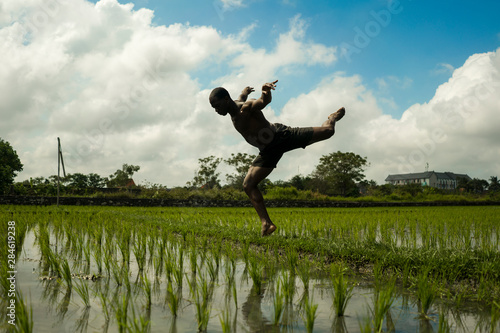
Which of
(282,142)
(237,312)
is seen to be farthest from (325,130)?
(237,312)

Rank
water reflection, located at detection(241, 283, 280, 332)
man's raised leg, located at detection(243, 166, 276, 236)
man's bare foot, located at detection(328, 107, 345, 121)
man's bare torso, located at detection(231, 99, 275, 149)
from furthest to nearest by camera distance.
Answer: man's bare foot, located at detection(328, 107, 345, 121), man's raised leg, located at detection(243, 166, 276, 236), man's bare torso, located at detection(231, 99, 275, 149), water reflection, located at detection(241, 283, 280, 332)

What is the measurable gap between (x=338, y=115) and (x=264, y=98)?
3.56 feet

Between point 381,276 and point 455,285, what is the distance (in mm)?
495

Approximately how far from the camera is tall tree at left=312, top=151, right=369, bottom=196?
4162 centimetres

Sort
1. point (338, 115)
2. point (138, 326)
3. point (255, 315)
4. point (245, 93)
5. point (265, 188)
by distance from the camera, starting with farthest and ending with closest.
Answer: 1. point (265, 188)
2. point (245, 93)
3. point (338, 115)
4. point (255, 315)
5. point (138, 326)

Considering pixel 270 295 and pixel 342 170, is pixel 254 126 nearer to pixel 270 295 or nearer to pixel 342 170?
pixel 270 295

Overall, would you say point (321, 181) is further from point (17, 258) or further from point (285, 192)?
point (17, 258)

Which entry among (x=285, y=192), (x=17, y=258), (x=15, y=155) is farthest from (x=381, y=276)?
(x=15, y=155)

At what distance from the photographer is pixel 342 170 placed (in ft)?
138

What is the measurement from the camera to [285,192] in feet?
92.9

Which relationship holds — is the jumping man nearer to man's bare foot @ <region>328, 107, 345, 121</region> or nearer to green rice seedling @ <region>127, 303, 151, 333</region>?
A: man's bare foot @ <region>328, 107, 345, 121</region>

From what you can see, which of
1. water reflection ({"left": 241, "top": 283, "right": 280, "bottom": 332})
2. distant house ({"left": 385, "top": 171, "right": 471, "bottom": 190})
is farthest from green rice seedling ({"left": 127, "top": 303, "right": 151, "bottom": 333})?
distant house ({"left": 385, "top": 171, "right": 471, "bottom": 190})

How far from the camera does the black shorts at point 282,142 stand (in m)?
3.85

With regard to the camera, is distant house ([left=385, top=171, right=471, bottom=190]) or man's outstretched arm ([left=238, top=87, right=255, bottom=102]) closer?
man's outstretched arm ([left=238, top=87, right=255, bottom=102])
